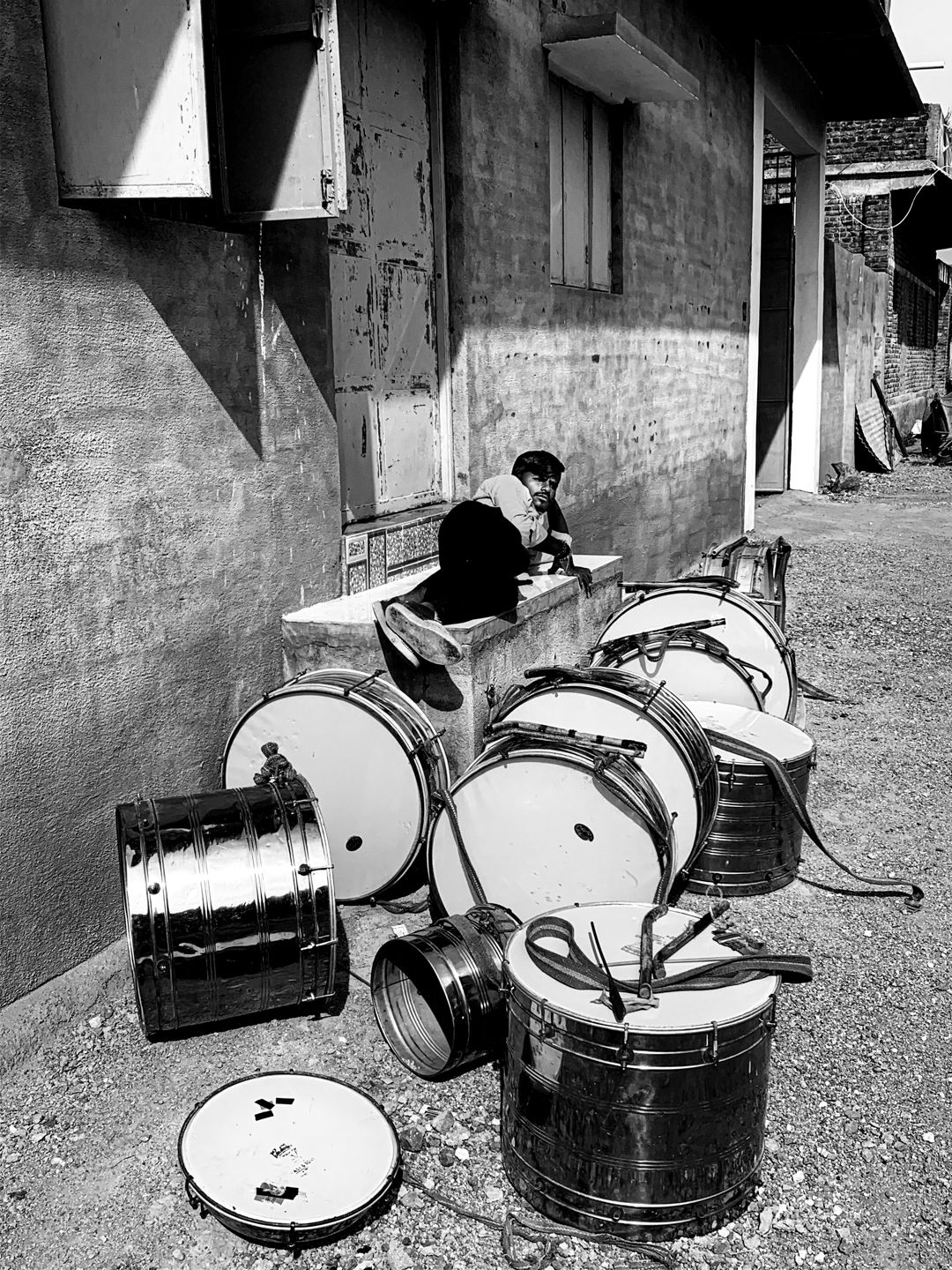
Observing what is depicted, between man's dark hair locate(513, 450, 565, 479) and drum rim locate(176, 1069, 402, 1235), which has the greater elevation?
man's dark hair locate(513, 450, 565, 479)

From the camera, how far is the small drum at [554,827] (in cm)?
415

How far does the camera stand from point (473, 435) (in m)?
7.22

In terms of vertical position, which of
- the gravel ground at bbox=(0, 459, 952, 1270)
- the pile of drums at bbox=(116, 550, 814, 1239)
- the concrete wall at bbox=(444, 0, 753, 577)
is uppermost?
the concrete wall at bbox=(444, 0, 753, 577)

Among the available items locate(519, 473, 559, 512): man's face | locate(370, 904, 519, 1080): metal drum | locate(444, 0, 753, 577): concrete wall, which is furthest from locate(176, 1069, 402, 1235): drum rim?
locate(444, 0, 753, 577): concrete wall

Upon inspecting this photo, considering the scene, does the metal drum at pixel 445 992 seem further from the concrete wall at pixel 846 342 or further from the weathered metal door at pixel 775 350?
the concrete wall at pixel 846 342

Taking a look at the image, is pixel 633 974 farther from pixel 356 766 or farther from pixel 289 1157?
pixel 356 766

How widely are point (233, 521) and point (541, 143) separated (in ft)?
13.6

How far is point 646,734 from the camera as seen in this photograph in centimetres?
463

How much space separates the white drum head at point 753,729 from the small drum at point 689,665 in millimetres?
255

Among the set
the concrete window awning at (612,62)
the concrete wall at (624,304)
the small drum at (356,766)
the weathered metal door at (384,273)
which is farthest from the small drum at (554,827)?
the concrete window awning at (612,62)

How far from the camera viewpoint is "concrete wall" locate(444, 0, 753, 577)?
7.11 m

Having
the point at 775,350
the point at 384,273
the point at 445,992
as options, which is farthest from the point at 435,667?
the point at 775,350

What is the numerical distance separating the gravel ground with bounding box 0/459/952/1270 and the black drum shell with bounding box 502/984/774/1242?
0.10 meters

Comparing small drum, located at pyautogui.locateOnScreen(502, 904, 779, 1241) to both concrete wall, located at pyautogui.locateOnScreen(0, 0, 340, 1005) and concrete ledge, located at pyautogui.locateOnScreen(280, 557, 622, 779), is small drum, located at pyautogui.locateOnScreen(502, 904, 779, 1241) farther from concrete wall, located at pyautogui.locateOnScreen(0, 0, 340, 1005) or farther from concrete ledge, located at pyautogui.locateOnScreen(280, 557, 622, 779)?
concrete ledge, located at pyautogui.locateOnScreen(280, 557, 622, 779)
